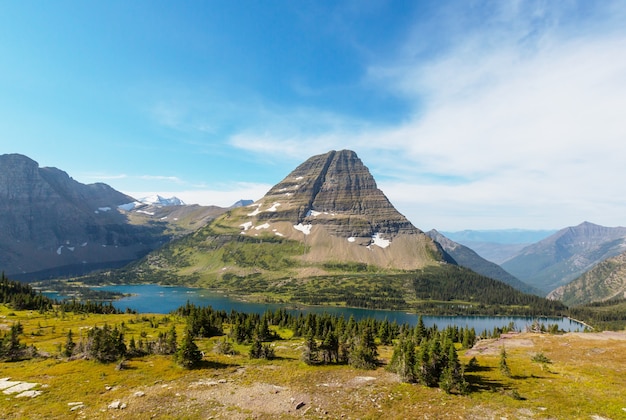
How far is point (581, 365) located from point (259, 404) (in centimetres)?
6851

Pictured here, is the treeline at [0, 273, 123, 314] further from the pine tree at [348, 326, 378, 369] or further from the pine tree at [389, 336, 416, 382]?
the pine tree at [389, 336, 416, 382]

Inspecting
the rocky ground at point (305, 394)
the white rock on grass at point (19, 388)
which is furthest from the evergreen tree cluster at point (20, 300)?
the white rock on grass at point (19, 388)

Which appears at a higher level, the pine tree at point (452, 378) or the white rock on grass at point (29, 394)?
the pine tree at point (452, 378)

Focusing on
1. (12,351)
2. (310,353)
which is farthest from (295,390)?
(12,351)

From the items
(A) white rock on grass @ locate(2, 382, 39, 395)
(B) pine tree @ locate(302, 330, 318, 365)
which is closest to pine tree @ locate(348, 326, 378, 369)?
(B) pine tree @ locate(302, 330, 318, 365)

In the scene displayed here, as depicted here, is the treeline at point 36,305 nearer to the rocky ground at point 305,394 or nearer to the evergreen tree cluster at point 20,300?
the evergreen tree cluster at point 20,300

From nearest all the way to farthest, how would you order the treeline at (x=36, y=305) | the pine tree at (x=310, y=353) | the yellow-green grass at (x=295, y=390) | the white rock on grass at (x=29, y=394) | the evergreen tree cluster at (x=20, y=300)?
1. the yellow-green grass at (x=295, y=390)
2. the white rock on grass at (x=29, y=394)
3. the pine tree at (x=310, y=353)
4. the evergreen tree cluster at (x=20, y=300)
5. the treeline at (x=36, y=305)

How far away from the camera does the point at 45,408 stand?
4156 centimetres

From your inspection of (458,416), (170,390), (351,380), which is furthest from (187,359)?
(458,416)

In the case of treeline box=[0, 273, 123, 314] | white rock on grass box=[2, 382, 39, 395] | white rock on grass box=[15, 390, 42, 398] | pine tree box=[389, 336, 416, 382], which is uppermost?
pine tree box=[389, 336, 416, 382]

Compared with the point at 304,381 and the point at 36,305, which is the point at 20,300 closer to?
the point at 36,305

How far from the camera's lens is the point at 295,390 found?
Result: 50.2 metres

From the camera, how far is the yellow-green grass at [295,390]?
136ft

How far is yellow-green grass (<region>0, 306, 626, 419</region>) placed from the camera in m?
41.5
